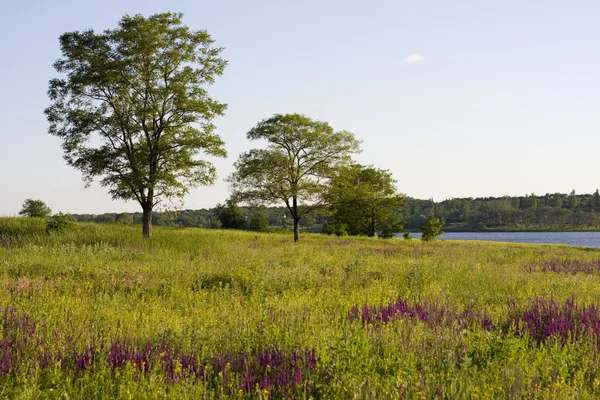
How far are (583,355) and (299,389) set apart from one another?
3.16 metres

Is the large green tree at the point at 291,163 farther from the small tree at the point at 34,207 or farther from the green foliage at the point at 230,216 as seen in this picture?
the small tree at the point at 34,207

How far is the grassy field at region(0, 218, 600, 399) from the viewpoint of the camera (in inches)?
146

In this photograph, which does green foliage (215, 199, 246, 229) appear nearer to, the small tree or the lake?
the small tree

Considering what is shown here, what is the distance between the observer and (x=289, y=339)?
491 cm

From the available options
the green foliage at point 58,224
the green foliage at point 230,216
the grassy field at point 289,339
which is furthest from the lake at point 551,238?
the grassy field at point 289,339

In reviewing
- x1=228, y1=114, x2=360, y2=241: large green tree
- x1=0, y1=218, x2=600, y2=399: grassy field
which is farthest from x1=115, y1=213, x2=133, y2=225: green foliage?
x1=0, y1=218, x2=600, y2=399: grassy field

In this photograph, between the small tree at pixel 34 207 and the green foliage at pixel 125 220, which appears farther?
the small tree at pixel 34 207

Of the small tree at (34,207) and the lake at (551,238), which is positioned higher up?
the small tree at (34,207)

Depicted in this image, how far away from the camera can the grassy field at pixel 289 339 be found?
372 centimetres

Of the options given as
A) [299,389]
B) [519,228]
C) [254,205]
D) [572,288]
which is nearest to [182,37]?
[254,205]

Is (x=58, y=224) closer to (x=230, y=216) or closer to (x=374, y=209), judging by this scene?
(x=374, y=209)

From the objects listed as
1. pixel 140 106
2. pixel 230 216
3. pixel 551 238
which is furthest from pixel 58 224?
pixel 551 238

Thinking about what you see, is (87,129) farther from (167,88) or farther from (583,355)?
(583,355)

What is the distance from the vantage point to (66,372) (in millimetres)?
4191
